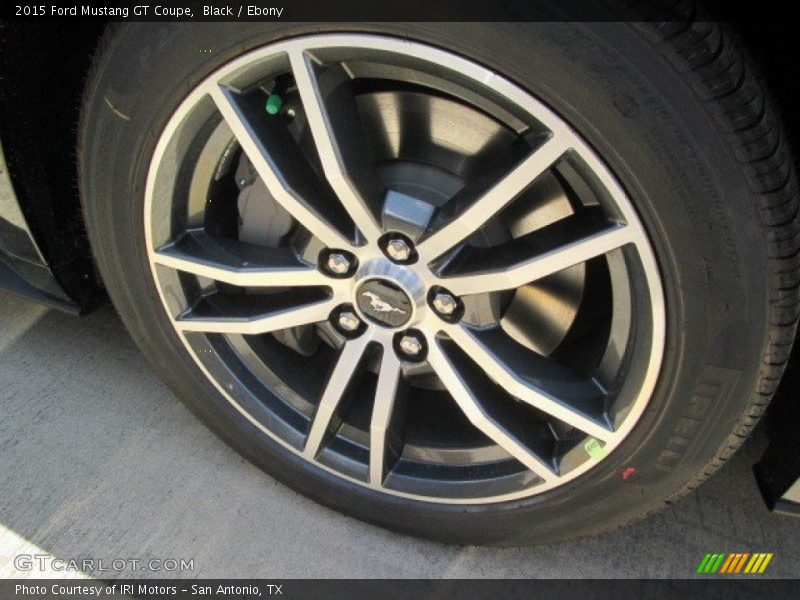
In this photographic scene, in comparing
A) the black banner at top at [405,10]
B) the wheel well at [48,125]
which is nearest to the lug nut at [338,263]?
the black banner at top at [405,10]

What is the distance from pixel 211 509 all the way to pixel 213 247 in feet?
1.89

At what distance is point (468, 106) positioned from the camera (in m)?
1.32

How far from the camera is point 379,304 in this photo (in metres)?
1.40

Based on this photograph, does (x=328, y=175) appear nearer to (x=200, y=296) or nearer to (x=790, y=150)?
(x=200, y=296)

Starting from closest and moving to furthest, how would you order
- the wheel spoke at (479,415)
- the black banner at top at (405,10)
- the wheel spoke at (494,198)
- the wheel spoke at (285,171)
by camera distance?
the black banner at top at (405,10) → the wheel spoke at (494,198) → the wheel spoke at (285,171) → the wheel spoke at (479,415)

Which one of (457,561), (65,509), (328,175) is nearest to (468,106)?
(328,175)

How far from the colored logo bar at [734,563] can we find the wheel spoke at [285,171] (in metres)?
0.99

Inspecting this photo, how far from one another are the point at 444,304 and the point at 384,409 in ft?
0.81

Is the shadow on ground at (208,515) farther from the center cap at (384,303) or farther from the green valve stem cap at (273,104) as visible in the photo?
the green valve stem cap at (273,104)

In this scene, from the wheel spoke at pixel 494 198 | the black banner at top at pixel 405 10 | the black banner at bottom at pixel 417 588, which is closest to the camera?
the black banner at top at pixel 405 10

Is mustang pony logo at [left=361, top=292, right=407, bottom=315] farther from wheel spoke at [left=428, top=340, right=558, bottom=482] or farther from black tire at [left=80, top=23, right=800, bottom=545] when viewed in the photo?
black tire at [left=80, top=23, right=800, bottom=545]

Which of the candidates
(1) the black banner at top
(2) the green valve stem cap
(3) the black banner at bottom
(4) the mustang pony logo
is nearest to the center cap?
(4) the mustang pony logo

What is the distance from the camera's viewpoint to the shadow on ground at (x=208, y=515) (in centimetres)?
162

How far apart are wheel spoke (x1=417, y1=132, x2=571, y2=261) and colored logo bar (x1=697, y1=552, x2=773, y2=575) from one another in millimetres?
889
